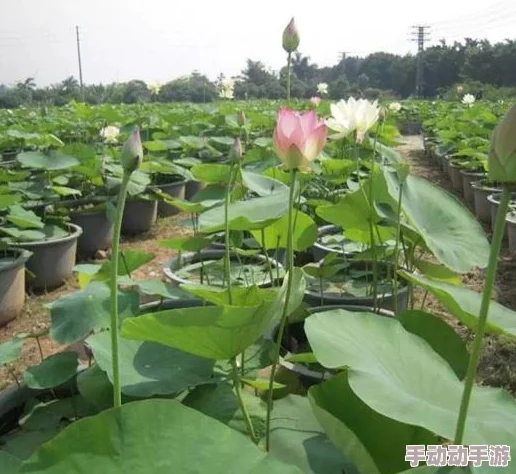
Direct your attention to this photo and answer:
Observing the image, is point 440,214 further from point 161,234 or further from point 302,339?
point 161,234

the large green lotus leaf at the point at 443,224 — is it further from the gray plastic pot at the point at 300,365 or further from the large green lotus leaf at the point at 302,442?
the large green lotus leaf at the point at 302,442

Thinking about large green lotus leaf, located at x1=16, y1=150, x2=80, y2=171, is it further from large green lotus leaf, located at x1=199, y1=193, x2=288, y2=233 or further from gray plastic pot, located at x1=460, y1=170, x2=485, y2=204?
gray plastic pot, located at x1=460, y1=170, x2=485, y2=204

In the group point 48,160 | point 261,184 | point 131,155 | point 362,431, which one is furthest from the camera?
point 48,160

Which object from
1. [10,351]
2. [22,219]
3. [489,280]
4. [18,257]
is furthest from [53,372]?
[18,257]

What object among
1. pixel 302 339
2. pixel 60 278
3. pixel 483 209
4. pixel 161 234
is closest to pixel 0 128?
pixel 161 234

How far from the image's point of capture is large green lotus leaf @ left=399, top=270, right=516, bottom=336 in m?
0.72

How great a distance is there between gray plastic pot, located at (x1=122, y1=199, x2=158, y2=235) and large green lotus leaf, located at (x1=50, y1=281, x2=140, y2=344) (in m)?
2.46

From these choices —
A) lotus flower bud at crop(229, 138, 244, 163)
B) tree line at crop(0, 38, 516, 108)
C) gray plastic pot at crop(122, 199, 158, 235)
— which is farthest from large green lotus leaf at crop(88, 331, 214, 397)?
tree line at crop(0, 38, 516, 108)

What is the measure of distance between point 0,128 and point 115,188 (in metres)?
2.30

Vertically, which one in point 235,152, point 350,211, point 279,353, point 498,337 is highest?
point 235,152

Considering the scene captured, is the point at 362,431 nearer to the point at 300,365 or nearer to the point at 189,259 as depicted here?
the point at 300,365

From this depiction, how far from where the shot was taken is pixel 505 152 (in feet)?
1.47

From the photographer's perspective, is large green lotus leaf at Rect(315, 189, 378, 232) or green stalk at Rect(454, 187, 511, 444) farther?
large green lotus leaf at Rect(315, 189, 378, 232)

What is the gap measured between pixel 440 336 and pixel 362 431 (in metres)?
0.31
